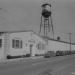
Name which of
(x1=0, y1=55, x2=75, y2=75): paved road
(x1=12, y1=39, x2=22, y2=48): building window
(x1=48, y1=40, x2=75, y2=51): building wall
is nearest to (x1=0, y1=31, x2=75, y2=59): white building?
(x1=12, y1=39, x2=22, y2=48): building window

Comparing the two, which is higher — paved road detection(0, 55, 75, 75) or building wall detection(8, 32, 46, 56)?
building wall detection(8, 32, 46, 56)

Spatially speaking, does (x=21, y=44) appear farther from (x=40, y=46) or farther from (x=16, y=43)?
(x=40, y=46)

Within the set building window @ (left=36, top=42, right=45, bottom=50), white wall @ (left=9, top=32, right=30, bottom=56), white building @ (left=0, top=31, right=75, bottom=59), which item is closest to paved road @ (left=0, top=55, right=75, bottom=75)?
white building @ (left=0, top=31, right=75, bottom=59)

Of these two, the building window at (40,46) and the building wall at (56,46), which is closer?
the building window at (40,46)

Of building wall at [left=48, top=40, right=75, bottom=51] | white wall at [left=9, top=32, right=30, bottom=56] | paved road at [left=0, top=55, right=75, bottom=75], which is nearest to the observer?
paved road at [left=0, top=55, right=75, bottom=75]

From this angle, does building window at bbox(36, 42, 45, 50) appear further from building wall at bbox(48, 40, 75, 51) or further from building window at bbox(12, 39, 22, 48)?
building window at bbox(12, 39, 22, 48)

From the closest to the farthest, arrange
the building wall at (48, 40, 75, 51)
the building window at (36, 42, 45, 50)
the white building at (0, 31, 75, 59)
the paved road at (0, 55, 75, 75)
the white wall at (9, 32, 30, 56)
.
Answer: the paved road at (0, 55, 75, 75) → the white building at (0, 31, 75, 59) → the white wall at (9, 32, 30, 56) → the building window at (36, 42, 45, 50) → the building wall at (48, 40, 75, 51)

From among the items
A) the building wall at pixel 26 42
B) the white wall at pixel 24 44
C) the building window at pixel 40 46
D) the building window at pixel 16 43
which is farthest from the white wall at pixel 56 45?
the building window at pixel 16 43

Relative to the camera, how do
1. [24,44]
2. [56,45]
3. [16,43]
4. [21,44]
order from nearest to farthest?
[16,43], [21,44], [24,44], [56,45]

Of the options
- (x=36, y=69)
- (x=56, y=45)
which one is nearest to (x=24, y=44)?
(x=36, y=69)

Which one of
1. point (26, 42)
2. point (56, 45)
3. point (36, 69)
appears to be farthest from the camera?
point (56, 45)

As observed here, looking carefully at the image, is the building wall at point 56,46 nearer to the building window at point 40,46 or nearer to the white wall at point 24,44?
the building window at point 40,46

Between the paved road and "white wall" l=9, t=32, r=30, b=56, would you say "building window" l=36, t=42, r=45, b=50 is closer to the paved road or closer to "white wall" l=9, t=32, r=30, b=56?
"white wall" l=9, t=32, r=30, b=56

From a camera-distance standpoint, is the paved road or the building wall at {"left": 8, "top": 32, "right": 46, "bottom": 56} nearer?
the paved road
